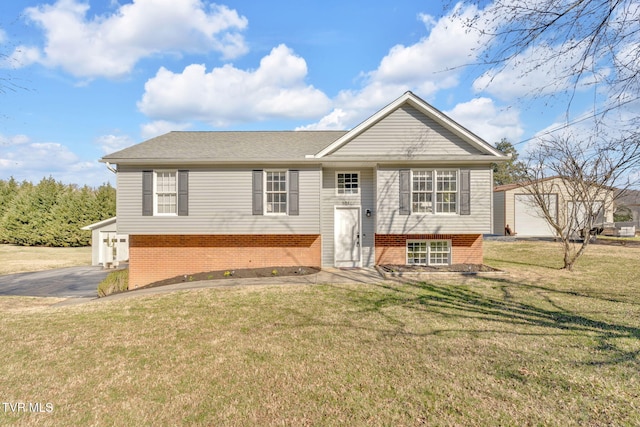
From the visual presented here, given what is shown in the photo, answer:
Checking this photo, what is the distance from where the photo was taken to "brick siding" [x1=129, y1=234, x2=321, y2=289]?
1058 cm

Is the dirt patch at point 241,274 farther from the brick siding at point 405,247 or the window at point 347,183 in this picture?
the window at point 347,183

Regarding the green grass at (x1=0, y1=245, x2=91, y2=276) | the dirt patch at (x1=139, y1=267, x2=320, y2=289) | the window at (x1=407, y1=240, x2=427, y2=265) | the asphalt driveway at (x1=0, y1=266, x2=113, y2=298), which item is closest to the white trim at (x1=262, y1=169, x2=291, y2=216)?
the dirt patch at (x1=139, y1=267, x2=320, y2=289)

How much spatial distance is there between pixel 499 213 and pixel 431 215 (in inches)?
743

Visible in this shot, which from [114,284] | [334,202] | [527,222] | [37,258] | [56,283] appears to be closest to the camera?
[114,284]

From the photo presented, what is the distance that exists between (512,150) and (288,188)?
46310mm

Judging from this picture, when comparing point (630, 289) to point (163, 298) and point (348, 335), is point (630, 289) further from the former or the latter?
point (163, 298)

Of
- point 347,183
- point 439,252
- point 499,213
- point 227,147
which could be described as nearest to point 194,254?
point 227,147

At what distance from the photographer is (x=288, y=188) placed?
33.7 feet

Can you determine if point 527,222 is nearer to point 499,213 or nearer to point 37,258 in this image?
point 499,213

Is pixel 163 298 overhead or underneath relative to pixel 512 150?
underneath

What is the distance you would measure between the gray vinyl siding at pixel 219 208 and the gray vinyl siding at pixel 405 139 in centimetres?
193

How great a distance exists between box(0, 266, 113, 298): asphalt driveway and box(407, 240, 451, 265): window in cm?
1116

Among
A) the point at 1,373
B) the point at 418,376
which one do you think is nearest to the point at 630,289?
the point at 418,376

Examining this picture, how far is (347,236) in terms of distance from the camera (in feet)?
37.0
